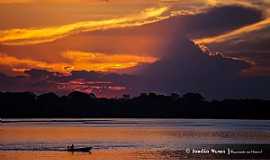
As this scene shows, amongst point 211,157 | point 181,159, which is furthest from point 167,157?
point 211,157

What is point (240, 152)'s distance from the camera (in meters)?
71.9

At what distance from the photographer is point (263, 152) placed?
7275 centimetres

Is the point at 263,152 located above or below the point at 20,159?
above

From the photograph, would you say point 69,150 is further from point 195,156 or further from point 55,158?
point 195,156

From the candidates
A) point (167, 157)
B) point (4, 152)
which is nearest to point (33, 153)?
point (4, 152)

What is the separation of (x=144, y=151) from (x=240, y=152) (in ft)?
34.4

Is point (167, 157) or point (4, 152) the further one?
point (4, 152)

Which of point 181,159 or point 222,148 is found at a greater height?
point 222,148

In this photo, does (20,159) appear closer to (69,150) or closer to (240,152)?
(69,150)

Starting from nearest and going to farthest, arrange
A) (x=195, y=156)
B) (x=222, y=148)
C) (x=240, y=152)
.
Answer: (x=195, y=156)
(x=240, y=152)
(x=222, y=148)

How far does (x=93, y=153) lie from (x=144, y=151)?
19.9 ft

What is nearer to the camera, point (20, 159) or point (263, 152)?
point (20, 159)

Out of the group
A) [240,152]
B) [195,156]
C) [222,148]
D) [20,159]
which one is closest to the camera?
[20,159]

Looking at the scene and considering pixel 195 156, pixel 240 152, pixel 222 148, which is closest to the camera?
pixel 195 156
